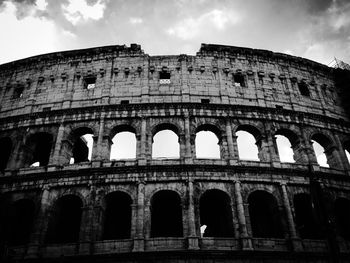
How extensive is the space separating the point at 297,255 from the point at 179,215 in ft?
18.0

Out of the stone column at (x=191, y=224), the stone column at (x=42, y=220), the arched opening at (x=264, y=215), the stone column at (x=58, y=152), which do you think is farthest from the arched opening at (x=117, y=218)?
the arched opening at (x=264, y=215)

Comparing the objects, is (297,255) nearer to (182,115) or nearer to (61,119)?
(182,115)

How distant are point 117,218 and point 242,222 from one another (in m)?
5.88

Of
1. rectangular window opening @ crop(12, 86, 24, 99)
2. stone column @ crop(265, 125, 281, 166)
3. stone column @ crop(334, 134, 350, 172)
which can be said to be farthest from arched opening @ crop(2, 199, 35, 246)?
stone column @ crop(334, 134, 350, 172)

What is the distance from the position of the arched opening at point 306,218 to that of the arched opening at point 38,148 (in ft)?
43.4

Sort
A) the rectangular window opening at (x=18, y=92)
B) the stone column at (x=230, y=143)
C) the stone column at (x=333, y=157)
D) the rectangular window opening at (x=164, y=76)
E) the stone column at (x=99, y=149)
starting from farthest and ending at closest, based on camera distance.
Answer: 1. the rectangular window opening at (x=18, y=92)
2. the rectangular window opening at (x=164, y=76)
3. the stone column at (x=333, y=157)
4. the stone column at (x=230, y=143)
5. the stone column at (x=99, y=149)

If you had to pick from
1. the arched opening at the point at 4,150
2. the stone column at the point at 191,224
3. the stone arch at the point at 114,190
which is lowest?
the stone column at the point at 191,224

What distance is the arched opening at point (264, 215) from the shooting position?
42.8 ft

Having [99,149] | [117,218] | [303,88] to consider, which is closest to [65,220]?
[117,218]

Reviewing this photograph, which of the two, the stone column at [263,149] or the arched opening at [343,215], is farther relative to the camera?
the stone column at [263,149]

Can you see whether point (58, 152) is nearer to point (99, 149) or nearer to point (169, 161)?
point (99, 149)

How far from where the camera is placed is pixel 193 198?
41.7ft

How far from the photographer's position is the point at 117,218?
1410cm

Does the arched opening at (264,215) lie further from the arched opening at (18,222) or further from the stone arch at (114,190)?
the arched opening at (18,222)
